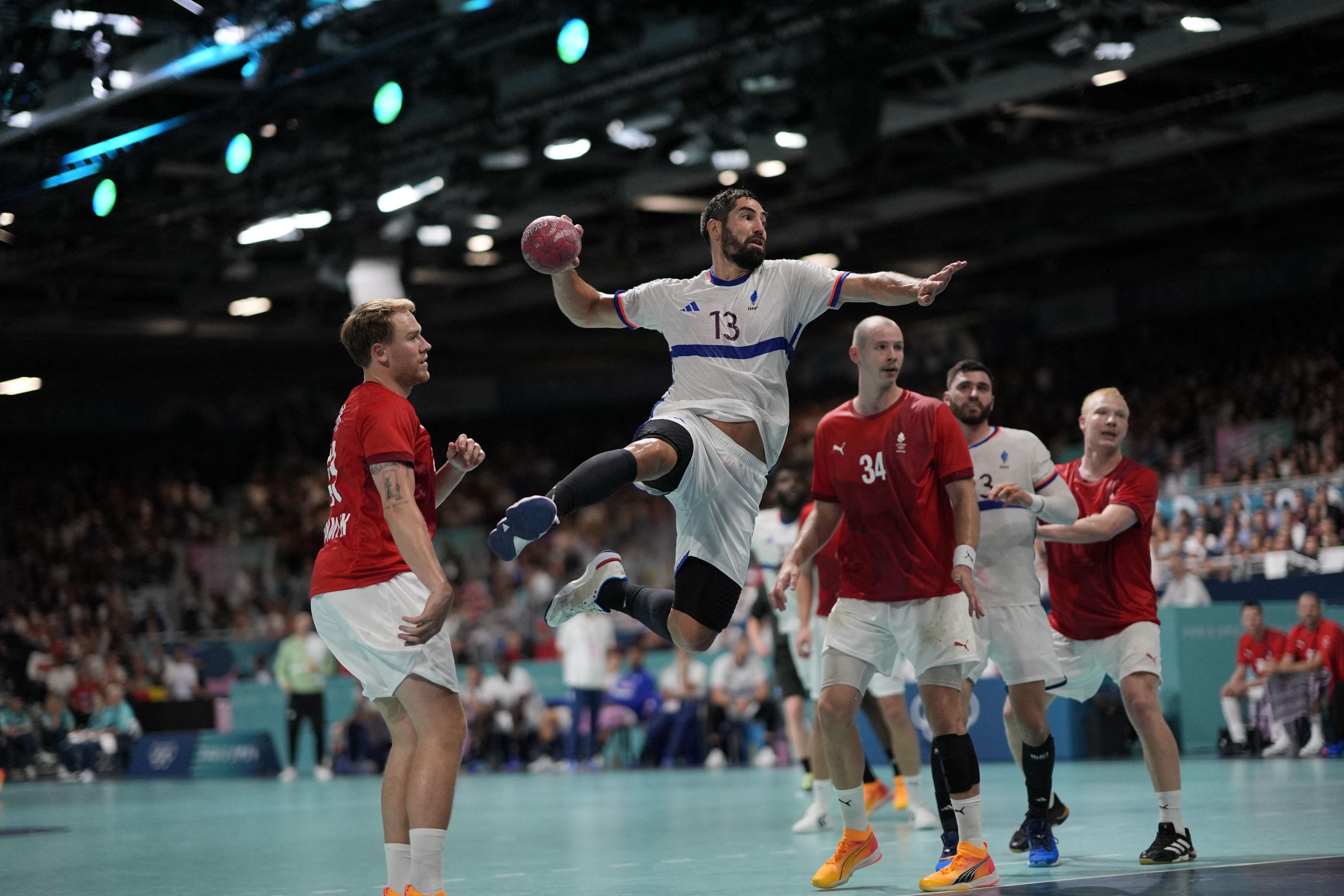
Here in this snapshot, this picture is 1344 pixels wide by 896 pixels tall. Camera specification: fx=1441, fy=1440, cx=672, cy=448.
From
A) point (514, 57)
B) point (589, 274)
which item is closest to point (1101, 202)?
point (589, 274)

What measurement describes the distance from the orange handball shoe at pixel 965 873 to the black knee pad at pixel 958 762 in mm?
260

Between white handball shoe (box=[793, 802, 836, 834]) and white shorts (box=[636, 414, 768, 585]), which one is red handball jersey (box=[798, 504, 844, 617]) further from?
white shorts (box=[636, 414, 768, 585])

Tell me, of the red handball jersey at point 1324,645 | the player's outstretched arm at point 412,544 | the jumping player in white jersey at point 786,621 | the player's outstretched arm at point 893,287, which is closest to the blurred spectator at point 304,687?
the jumping player in white jersey at point 786,621

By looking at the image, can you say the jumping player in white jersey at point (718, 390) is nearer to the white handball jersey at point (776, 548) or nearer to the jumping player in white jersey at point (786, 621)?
the jumping player in white jersey at point (786, 621)

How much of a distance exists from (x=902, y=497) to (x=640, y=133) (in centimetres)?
1327

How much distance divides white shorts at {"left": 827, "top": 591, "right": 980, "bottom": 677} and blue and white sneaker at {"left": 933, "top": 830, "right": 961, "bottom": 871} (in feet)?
2.68

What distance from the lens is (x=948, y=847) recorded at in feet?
22.8

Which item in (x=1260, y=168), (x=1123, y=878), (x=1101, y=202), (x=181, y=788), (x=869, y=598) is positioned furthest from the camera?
(x=1101, y=202)

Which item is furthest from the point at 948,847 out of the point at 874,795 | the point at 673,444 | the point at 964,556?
the point at 874,795

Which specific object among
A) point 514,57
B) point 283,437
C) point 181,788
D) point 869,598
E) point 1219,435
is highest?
point 514,57

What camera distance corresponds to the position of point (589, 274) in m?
27.8

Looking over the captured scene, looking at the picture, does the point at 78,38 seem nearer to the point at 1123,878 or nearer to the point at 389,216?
the point at 389,216

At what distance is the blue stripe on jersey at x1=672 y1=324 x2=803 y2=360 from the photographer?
6531mm

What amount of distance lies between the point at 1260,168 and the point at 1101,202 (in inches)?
119
